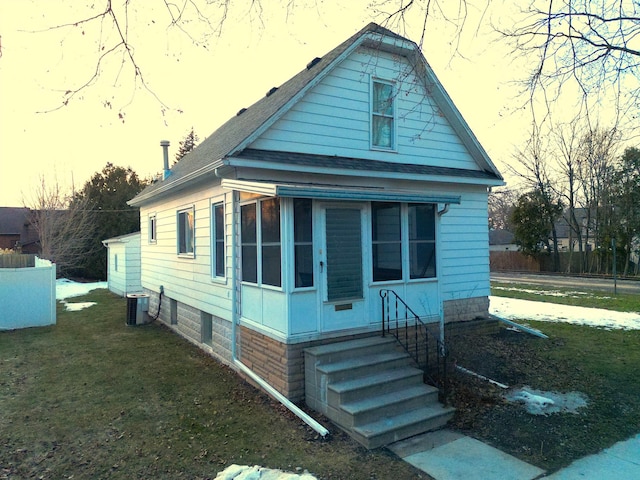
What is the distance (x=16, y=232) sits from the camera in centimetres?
3641

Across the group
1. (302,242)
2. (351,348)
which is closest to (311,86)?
(302,242)

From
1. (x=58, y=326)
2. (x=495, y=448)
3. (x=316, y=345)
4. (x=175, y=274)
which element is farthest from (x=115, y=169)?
(x=495, y=448)

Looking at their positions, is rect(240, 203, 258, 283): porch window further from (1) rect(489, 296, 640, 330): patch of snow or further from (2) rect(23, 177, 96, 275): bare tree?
(2) rect(23, 177, 96, 275): bare tree

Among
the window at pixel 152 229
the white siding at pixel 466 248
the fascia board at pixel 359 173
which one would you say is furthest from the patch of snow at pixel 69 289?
the white siding at pixel 466 248

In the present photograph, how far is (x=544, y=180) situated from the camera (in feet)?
107

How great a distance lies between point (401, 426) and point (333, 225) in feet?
9.24

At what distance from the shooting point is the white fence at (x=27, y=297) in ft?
37.9

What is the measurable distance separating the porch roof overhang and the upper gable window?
6.66 feet

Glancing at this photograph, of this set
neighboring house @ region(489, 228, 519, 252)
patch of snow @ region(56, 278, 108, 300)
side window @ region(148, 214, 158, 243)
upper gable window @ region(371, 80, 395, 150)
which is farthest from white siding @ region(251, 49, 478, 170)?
neighboring house @ region(489, 228, 519, 252)

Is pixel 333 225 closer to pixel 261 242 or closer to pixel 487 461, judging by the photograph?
pixel 261 242

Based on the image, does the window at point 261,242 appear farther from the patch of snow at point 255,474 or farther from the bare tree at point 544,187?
the bare tree at point 544,187

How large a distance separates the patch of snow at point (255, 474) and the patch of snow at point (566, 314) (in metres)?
9.37

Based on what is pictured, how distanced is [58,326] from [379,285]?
31.3 feet

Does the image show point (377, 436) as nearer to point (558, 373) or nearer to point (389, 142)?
point (558, 373)
